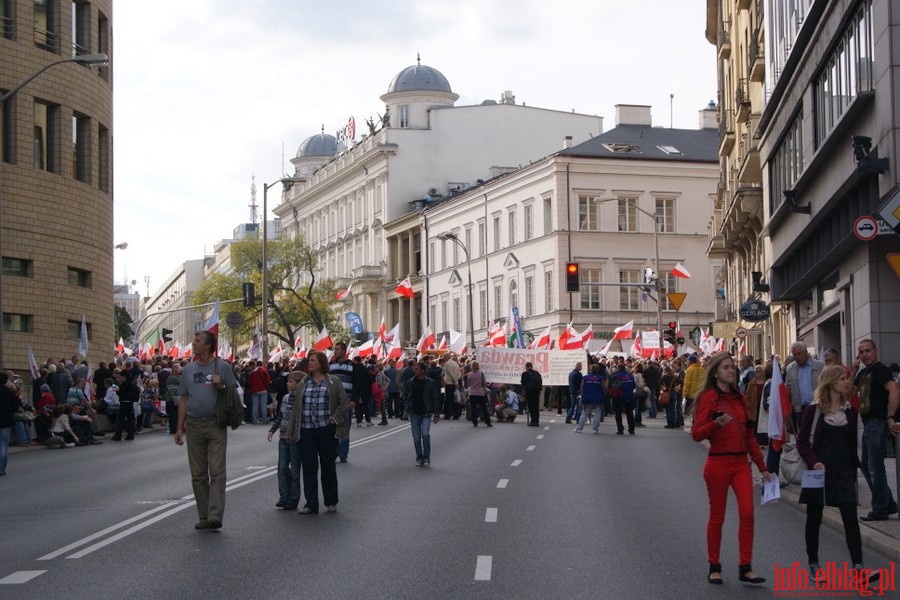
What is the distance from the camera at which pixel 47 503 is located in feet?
59.3

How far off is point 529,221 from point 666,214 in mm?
7436

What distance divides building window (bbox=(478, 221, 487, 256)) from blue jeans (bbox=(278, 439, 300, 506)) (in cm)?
7149

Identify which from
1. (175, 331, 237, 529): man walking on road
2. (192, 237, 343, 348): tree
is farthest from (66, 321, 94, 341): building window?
(192, 237, 343, 348): tree

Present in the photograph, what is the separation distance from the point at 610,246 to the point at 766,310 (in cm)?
4212

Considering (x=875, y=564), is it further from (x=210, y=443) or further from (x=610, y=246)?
(x=610, y=246)

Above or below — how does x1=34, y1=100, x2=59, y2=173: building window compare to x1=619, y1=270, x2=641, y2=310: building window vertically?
above

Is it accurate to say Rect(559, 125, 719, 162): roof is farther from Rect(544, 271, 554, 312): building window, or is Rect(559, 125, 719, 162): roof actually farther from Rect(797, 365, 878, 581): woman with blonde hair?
Rect(797, 365, 878, 581): woman with blonde hair

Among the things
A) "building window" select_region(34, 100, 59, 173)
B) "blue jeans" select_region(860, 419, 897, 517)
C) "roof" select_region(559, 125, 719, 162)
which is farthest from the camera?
"roof" select_region(559, 125, 719, 162)

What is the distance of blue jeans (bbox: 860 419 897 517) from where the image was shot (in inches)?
596

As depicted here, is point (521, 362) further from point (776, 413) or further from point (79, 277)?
point (776, 413)

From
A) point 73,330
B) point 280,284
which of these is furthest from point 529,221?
point 73,330

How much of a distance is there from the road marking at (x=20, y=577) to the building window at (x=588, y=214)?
68.7 meters

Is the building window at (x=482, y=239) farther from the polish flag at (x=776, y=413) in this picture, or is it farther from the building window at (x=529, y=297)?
the polish flag at (x=776, y=413)

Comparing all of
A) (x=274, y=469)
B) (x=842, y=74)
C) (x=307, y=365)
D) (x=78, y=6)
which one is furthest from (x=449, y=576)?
(x=78, y=6)
